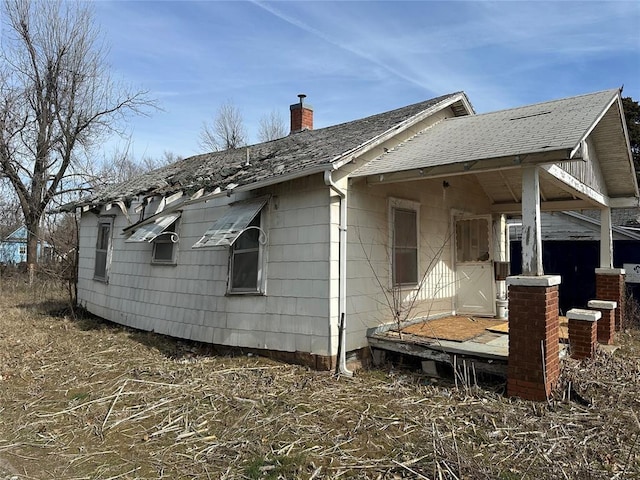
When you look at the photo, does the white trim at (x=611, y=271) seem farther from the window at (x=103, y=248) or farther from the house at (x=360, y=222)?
the window at (x=103, y=248)

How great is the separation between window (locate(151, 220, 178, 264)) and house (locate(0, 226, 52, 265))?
515 inches

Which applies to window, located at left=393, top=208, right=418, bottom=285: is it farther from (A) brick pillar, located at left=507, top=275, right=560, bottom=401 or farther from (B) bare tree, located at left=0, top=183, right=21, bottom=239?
(B) bare tree, located at left=0, top=183, right=21, bottom=239

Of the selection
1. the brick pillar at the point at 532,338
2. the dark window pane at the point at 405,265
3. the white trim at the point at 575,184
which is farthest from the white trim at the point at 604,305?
the brick pillar at the point at 532,338

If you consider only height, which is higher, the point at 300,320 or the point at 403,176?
the point at 403,176

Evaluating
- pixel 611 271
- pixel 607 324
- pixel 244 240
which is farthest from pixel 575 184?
pixel 244 240

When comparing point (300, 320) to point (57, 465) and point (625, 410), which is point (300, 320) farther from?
point (625, 410)

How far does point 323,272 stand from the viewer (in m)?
6.75

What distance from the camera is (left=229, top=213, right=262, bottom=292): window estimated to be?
766cm

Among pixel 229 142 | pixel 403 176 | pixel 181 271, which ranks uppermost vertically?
pixel 229 142

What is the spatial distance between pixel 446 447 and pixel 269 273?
4070 millimetres

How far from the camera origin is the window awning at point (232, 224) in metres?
7.00

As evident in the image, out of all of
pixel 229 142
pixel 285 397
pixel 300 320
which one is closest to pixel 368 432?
pixel 285 397

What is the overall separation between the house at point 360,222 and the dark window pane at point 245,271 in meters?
0.03

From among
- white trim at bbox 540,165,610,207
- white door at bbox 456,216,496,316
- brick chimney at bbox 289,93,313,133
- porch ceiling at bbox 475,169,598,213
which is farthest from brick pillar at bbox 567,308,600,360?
brick chimney at bbox 289,93,313,133
